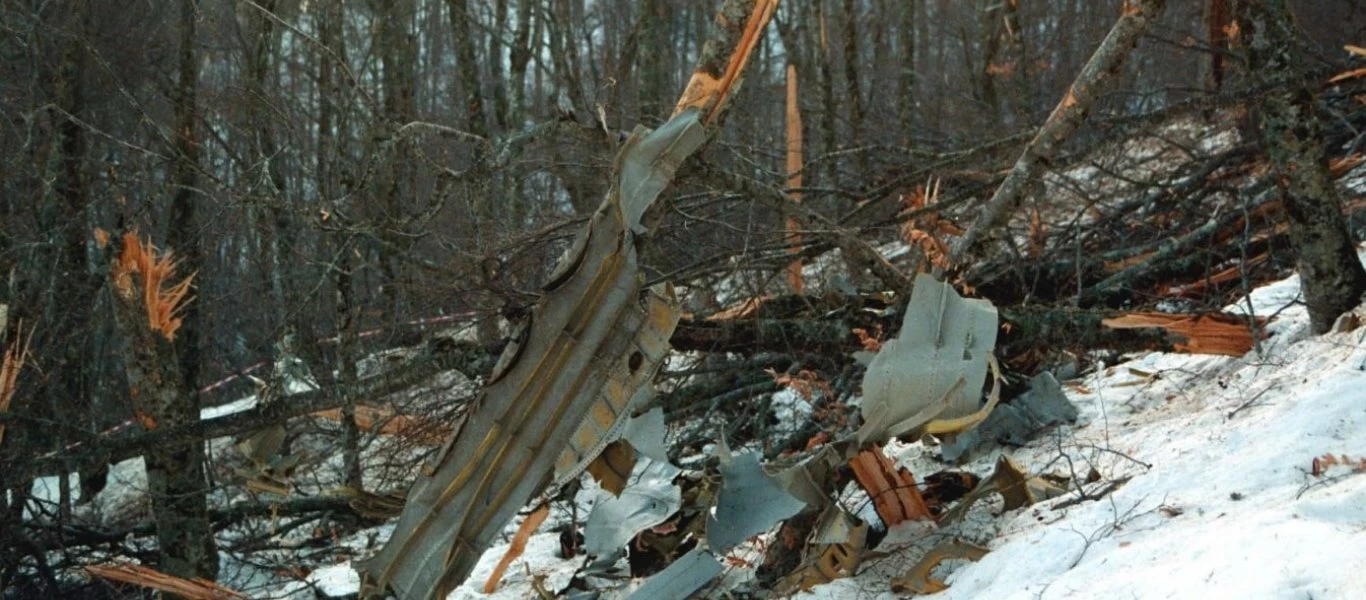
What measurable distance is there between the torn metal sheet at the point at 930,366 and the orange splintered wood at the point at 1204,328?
4.04 ft

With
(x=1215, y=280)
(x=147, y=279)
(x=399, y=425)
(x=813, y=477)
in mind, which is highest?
(x=147, y=279)

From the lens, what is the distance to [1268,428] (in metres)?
4.07

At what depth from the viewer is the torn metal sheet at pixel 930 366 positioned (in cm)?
442

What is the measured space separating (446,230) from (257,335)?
7033mm

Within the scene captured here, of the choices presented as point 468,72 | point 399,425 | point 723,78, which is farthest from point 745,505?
point 468,72

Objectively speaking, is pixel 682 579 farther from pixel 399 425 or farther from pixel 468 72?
pixel 468 72

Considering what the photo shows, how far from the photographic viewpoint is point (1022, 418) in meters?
5.46

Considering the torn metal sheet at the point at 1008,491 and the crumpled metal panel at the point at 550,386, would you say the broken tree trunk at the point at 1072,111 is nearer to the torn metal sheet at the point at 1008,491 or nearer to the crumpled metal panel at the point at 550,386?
the torn metal sheet at the point at 1008,491

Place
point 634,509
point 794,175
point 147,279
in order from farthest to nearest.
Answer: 1. point 794,175
2. point 147,279
3. point 634,509

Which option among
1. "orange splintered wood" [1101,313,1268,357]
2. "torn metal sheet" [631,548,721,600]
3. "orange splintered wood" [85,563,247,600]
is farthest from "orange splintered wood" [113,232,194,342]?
"orange splintered wood" [1101,313,1268,357]

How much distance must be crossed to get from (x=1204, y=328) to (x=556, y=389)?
123 inches

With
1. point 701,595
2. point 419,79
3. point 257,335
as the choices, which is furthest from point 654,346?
point 419,79

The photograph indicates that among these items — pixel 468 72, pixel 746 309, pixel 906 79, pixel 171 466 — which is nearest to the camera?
pixel 746 309

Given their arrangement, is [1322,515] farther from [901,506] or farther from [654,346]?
[654,346]
